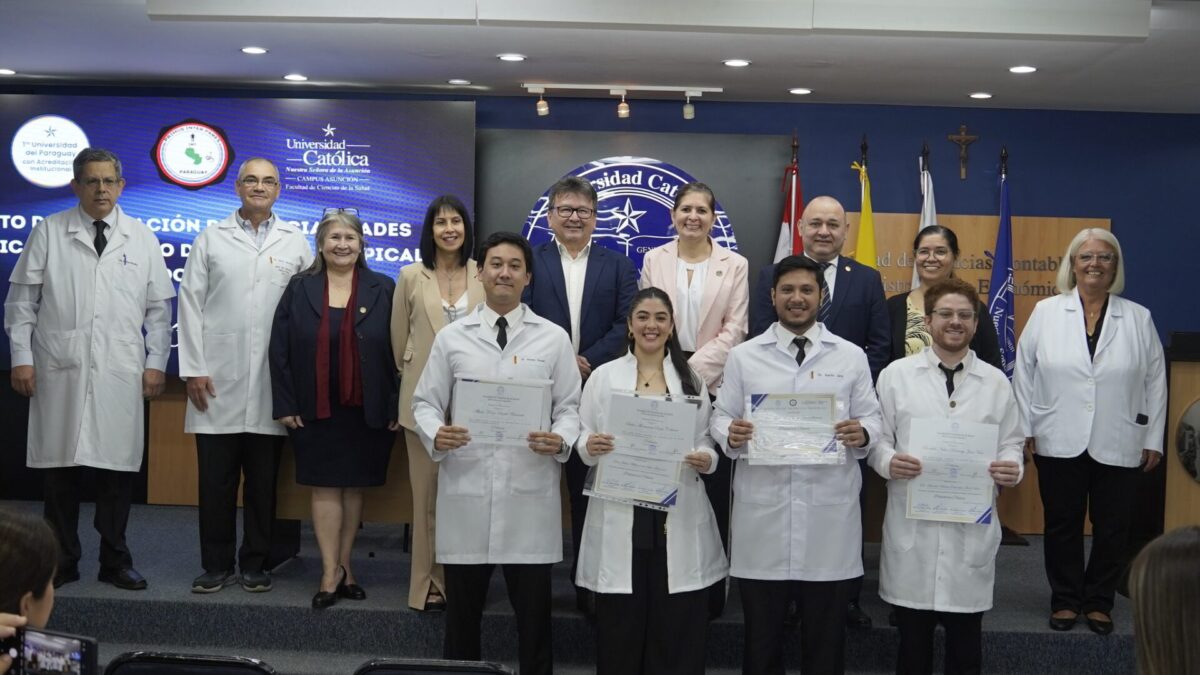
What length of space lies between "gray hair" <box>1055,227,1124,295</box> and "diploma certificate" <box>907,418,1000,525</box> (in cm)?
99

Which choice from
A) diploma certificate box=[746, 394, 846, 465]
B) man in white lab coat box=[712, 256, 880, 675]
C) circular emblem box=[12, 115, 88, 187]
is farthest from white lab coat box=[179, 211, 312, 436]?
circular emblem box=[12, 115, 88, 187]

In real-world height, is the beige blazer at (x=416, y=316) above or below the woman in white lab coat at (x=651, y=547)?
above

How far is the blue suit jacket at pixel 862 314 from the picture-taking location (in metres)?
4.72

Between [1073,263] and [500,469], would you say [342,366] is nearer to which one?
[500,469]

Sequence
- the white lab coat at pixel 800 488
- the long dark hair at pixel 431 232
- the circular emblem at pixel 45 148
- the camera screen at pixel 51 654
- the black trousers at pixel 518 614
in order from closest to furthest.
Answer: the camera screen at pixel 51 654, the white lab coat at pixel 800 488, the black trousers at pixel 518 614, the long dark hair at pixel 431 232, the circular emblem at pixel 45 148

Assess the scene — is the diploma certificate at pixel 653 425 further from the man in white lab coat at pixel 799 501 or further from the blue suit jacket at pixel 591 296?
the blue suit jacket at pixel 591 296

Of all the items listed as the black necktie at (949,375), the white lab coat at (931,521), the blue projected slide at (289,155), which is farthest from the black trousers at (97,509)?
the black necktie at (949,375)

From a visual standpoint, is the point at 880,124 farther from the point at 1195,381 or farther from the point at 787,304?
the point at 787,304

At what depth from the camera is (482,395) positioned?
4176 mm

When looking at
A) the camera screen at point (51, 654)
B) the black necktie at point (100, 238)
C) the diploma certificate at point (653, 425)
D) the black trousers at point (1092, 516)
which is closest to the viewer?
the camera screen at point (51, 654)

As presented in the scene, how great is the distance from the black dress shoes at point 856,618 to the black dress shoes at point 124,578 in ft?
9.52

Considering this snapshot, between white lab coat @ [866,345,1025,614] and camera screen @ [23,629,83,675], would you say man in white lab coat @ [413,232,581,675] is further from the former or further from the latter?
camera screen @ [23,629,83,675]

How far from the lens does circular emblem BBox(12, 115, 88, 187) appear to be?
24.3 ft

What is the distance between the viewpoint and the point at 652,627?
4207 mm
